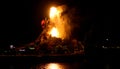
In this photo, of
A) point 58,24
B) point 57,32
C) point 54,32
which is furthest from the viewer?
point 58,24

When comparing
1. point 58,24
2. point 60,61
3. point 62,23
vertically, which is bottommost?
point 60,61

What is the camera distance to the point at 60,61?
73.4 metres

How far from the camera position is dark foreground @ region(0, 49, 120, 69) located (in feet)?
222

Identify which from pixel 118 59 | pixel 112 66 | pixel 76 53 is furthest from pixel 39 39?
pixel 112 66

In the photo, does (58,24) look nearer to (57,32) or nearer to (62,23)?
(62,23)

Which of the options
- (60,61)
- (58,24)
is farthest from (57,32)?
(60,61)

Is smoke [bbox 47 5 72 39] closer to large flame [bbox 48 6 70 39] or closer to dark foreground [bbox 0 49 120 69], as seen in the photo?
large flame [bbox 48 6 70 39]

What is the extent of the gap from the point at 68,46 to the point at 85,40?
23.5 ft

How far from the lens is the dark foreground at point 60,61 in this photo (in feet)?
222

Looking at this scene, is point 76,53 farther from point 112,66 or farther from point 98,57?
point 112,66

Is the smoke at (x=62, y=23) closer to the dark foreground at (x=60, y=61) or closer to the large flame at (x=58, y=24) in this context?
the large flame at (x=58, y=24)

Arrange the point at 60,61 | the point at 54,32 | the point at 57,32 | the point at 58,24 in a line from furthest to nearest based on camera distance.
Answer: the point at 58,24
the point at 57,32
the point at 54,32
the point at 60,61

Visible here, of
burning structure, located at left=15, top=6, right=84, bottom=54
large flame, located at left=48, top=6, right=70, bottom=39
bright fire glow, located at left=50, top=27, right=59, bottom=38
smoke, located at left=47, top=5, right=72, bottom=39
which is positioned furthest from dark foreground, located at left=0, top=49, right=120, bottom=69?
bright fire glow, located at left=50, top=27, right=59, bottom=38

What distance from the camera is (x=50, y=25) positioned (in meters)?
90.4
